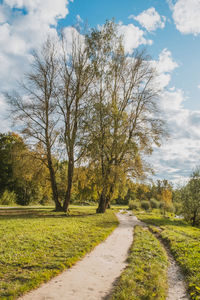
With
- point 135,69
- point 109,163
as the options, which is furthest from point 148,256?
point 135,69

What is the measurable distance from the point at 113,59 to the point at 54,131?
10410 millimetres

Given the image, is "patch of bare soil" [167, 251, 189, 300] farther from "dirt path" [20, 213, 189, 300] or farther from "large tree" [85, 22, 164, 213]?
"large tree" [85, 22, 164, 213]

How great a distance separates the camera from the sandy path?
4.31 metres

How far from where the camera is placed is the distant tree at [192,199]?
23.3 meters

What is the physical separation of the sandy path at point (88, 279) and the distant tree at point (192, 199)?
18.3m

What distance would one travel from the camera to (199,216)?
23.7 meters

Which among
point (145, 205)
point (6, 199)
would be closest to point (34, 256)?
point (6, 199)

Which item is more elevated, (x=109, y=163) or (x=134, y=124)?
(x=134, y=124)

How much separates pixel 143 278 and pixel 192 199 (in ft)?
67.2

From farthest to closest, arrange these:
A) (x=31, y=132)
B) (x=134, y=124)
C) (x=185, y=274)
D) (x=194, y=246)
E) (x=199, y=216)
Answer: (x=199, y=216), (x=134, y=124), (x=31, y=132), (x=194, y=246), (x=185, y=274)

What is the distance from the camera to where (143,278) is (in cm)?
→ 527

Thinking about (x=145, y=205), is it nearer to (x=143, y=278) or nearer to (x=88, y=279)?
(x=143, y=278)

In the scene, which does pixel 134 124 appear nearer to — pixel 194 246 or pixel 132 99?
pixel 132 99

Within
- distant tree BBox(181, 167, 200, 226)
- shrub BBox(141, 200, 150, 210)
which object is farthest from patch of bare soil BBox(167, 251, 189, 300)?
shrub BBox(141, 200, 150, 210)
